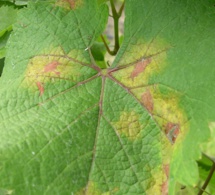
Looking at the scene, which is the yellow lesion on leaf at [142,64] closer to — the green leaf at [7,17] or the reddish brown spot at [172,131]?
the reddish brown spot at [172,131]

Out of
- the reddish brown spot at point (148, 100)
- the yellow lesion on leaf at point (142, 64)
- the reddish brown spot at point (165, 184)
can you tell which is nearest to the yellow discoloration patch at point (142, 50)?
the yellow lesion on leaf at point (142, 64)

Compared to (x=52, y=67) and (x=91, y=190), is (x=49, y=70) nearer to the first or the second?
(x=52, y=67)

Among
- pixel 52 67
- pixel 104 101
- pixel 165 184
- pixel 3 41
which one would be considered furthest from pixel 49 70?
pixel 165 184

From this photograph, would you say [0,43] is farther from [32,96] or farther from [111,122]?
[111,122]

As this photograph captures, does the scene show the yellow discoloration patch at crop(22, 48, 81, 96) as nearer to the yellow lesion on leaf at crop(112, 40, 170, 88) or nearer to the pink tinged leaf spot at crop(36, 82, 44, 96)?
the pink tinged leaf spot at crop(36, 82, 44, 96)

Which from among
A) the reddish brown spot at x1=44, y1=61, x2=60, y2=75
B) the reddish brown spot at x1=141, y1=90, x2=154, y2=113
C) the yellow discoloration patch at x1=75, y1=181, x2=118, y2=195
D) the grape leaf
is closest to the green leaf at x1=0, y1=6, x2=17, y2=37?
the grape leaf

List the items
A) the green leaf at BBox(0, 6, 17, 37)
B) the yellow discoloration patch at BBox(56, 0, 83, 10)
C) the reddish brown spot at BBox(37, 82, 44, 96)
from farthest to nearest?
1. the green leaf at BBox(0, 6, 17, 37)
2. the yellow discoloration patch at BBox(56, 0, 83, 10)
3. the reddish brown spot at BBox(37, 82, 44, 96)
